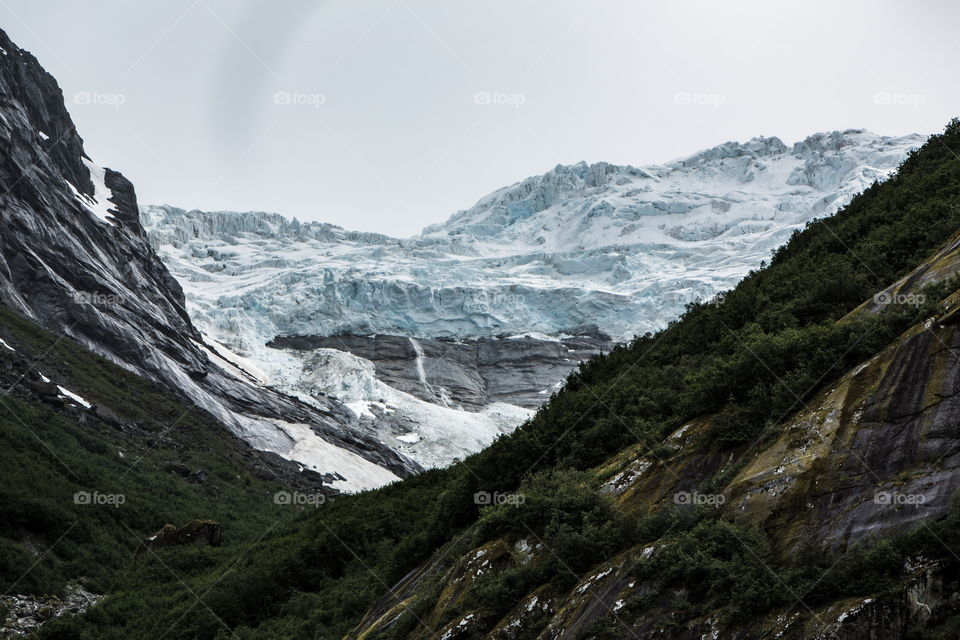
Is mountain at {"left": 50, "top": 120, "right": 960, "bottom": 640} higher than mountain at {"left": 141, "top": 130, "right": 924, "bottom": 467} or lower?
lower

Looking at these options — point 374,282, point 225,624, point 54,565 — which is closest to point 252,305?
point 374,282

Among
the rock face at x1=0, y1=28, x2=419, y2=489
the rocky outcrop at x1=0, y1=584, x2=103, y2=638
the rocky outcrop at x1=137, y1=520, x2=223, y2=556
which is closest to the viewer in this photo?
the rocky outcrop at x1=0, y1=584, x2=103, y2=638

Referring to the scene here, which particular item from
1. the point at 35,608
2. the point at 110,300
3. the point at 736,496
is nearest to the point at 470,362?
the point at 110,300

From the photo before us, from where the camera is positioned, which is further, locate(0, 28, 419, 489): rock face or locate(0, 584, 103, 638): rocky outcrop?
locate(0, 28, 419, 489): rock face

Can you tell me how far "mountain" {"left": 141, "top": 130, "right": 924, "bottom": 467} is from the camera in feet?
326

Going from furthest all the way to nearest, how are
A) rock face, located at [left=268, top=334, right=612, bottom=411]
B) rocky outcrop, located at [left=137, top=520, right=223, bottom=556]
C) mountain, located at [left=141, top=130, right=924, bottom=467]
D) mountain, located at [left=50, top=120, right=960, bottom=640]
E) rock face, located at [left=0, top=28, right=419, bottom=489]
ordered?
rock face, located at [left=268, top=334, right=612, bottom=411]
mountain, located at [left=141, top=130, right=924, bottom=467]
rock face, located at [left=0, top=28, right=419, bottom=489]
rocky outcrop, located at [left=137, top=520, right=223, bottom=556]
mountain, located at [left=50, top=120, right=960, bottom=640]

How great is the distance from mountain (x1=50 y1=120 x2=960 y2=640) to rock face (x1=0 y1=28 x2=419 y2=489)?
46.0 m

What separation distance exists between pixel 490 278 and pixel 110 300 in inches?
2982

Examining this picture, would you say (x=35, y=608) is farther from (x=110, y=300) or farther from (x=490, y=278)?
(x=490, y=278)

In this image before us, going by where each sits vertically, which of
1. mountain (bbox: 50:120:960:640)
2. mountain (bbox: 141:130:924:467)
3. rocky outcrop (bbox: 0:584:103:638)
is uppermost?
mountain (bbox: 141:130:924:467)

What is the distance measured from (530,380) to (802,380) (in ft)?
351

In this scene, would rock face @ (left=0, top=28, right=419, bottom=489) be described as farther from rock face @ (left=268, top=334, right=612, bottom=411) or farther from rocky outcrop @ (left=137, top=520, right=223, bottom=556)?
rocky outcrop @ (left=137, top=520, right=223, bottom=556)

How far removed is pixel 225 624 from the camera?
51.7ft

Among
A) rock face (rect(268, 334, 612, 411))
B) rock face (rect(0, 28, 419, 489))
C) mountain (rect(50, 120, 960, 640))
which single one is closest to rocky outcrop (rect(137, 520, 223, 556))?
mountain (rect(50, 120, 960, 640))
